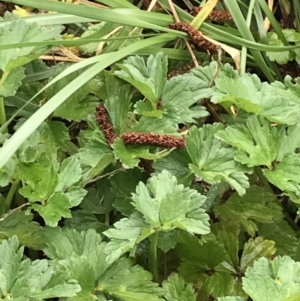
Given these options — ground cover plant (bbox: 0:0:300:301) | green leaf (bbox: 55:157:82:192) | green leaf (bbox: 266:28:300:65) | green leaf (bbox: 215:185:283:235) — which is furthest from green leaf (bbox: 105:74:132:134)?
green leaf (bbox: 266:28:300:65)

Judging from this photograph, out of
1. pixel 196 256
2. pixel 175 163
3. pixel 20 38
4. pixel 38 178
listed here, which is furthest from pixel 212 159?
pixel 20 38

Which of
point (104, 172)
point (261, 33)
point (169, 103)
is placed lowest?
point (104, 172)

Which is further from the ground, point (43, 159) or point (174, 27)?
point (174, 27)

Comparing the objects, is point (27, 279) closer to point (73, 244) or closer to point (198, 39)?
point (73, 244)

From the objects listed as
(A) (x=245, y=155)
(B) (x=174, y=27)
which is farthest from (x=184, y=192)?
(B) (x=174, y=27)

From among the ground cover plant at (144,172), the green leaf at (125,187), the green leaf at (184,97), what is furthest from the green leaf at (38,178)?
the green leaf at (184,97)

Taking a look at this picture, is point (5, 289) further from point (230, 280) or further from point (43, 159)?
point (230, 280)
